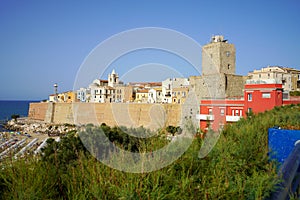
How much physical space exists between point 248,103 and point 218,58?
26.0 feet

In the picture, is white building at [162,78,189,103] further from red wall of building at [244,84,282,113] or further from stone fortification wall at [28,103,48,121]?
stone fortification wall at [28,103,48,121]

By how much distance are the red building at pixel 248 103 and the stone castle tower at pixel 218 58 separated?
628cm

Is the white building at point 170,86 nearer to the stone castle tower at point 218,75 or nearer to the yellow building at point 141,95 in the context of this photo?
the yellow building at point 141,95

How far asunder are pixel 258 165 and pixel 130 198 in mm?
2341

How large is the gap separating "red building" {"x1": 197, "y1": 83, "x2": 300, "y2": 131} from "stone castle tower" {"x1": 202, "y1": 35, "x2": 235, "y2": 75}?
628 centimetres

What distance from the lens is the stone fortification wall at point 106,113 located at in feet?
94.3

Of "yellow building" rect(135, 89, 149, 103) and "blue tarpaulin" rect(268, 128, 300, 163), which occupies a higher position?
"yellow building" rect(135, 89, 149, 103)

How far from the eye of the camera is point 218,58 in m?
21.0

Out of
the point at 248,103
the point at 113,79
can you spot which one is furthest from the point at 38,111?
Result: the point at 248,103

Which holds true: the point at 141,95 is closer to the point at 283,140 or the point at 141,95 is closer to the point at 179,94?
the point at 179,94

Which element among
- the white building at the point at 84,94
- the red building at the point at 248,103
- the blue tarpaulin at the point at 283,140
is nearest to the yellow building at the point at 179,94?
the red building at the point at 248,103

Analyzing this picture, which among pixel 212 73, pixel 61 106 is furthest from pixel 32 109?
pixel 212 73

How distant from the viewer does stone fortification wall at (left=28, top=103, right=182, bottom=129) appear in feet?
94.3

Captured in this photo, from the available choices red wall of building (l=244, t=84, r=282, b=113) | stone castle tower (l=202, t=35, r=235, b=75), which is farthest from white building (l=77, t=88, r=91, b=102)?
red wall of building (l=244, t=84, r=282, b=113)
